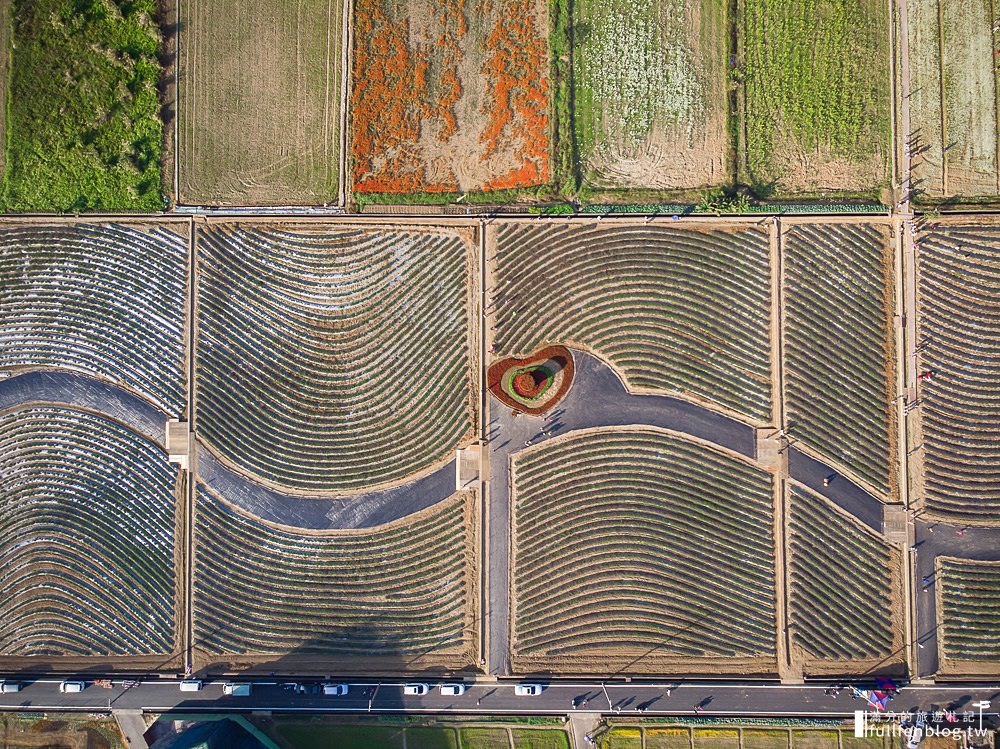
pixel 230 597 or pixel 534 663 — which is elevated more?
pixel 230 597

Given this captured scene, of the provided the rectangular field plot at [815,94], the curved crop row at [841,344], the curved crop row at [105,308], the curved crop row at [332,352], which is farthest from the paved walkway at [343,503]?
the rectangular field plot at [815,94]

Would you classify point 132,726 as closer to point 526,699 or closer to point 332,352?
point 526,699

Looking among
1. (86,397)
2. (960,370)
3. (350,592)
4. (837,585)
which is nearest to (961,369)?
(960,370)

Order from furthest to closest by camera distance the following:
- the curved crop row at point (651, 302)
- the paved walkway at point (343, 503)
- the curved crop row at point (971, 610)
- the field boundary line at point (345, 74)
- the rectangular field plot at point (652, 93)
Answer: the field boundary line at point (345, 74), the rectangular field plot at point (652, 93), the paved walkway at point (343, 503), the curved crop row at point (651, 302), the curved crop row at point (971, 610)

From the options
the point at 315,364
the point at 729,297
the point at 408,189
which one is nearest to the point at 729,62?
the point at 729,297

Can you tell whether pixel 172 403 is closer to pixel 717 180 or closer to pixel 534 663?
pixel 534 663

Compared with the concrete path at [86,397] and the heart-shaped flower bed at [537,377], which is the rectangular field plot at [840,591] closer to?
the heart-shaped flower bed at [537,377]

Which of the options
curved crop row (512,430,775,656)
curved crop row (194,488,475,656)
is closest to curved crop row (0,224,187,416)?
curved crop row (194,488,475,656)

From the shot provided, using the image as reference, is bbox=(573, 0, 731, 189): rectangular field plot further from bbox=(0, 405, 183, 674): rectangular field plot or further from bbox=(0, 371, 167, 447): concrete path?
bbox=(0, 405, 183, 674): rectangular field plot
